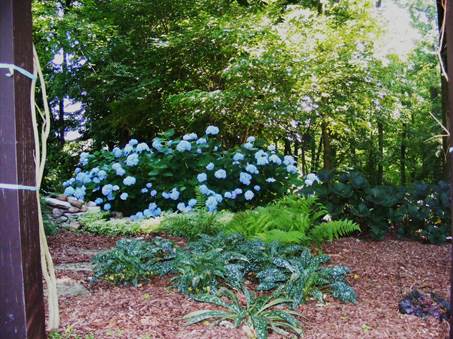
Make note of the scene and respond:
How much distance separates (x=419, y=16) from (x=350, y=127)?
4.28 metres

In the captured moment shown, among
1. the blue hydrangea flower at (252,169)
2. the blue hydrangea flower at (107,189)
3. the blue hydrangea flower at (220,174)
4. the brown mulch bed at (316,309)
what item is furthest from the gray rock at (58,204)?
the blue hydrangea flower at (252,169)

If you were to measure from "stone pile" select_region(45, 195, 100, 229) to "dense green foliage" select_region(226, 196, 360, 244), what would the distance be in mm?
2169

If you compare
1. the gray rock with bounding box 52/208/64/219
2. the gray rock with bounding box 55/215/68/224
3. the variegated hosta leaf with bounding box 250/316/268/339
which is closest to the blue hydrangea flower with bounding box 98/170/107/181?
the gray rock with bounding box 52/208/64/219

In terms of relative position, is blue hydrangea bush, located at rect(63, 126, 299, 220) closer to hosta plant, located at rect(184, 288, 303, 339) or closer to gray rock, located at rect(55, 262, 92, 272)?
gray rock, located at rect(55, 262, 92, 272)

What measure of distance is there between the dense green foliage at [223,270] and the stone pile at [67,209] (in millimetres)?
2422

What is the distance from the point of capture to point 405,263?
3635 millimetres

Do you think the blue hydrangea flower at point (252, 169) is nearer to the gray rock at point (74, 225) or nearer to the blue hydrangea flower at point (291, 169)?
the blue hydrangea flower at point (291, 169)

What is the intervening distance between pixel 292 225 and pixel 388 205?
1.15 metres

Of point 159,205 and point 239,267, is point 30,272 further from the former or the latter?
point 159,205

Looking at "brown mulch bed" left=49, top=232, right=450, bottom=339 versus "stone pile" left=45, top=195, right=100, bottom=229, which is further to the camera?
"stone pile" left=45, top=195, right=100, bottom=229

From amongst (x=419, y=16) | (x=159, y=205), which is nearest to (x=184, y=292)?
(x=159, y=205)

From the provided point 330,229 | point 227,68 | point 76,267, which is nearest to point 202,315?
point 76,267

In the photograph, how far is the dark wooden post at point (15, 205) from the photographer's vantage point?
1.71 metres

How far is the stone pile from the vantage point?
537 cm
